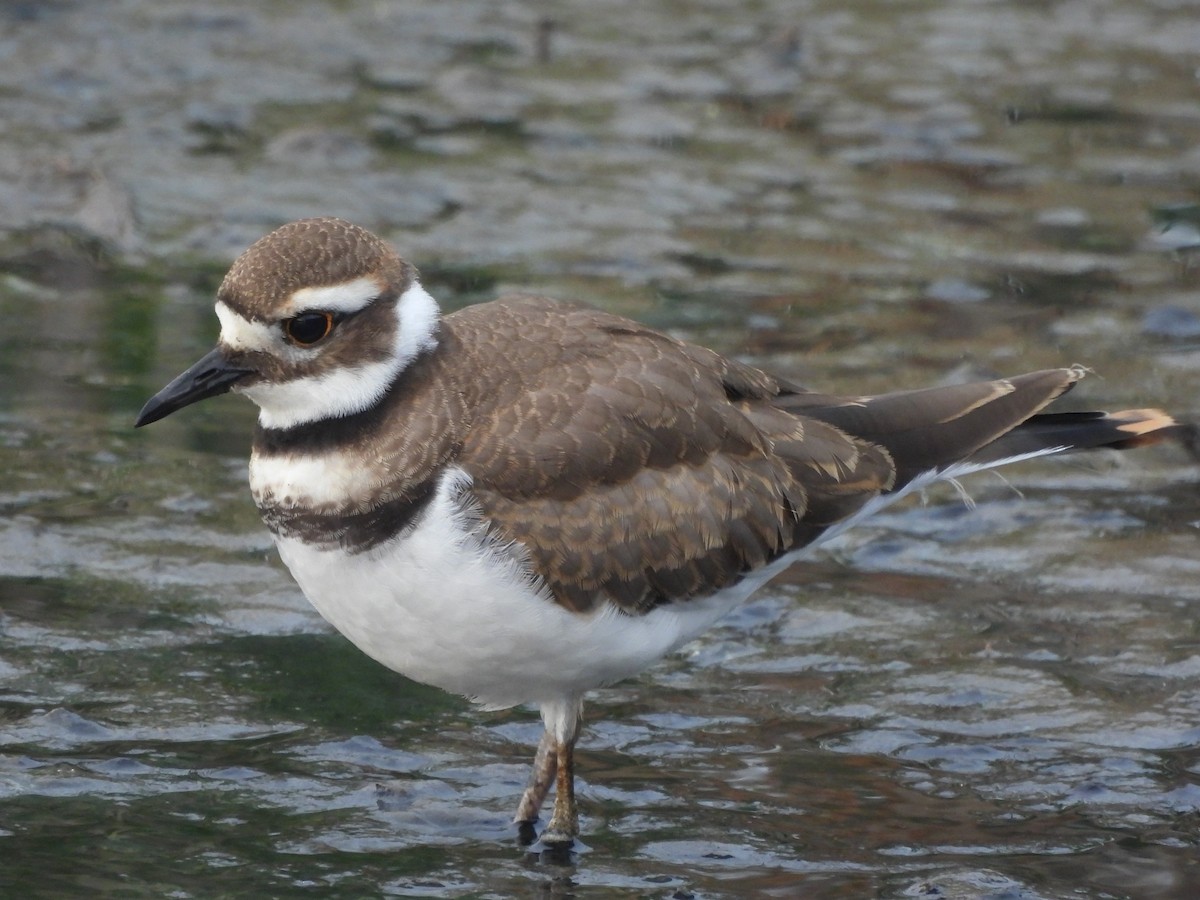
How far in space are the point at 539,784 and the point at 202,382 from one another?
187 cm

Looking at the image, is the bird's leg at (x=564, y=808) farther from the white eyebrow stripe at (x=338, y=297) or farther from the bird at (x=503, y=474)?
the white eyebrow stripe at (x=338, y=297)

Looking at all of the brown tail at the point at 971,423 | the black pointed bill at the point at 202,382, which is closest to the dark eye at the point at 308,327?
the black pointed bill at the point at 202,382

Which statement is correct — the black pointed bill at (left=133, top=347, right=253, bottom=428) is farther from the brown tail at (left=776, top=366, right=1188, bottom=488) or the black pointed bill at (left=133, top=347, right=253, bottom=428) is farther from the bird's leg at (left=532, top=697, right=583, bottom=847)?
the brown tail at (left=776, top=366, right=1188, bottom=488)

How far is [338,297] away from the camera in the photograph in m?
6.39

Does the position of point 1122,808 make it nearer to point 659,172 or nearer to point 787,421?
point 787,421

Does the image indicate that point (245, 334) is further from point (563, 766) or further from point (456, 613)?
point (563, 766)

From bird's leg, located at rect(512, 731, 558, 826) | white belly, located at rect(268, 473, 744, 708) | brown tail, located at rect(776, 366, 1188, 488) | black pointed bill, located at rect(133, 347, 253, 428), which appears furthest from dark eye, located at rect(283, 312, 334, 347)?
brown tail, located at rect(776, 366, 1188, 488)

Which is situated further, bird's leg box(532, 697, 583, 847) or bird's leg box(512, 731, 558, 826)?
bird's leg box(512, 731, 558, 826)

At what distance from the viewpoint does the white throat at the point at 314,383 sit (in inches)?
251

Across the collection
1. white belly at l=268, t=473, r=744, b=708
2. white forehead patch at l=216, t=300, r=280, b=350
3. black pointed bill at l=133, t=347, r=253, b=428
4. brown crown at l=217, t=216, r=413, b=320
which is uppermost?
brown crown at l=217, t=216, r=413, b=320

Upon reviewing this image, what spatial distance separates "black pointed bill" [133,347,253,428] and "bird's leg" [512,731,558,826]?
1.70m

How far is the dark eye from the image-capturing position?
636 centimetres

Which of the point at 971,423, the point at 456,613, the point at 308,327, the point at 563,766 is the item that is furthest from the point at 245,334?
the point at 971,423

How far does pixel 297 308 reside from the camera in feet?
20.7
